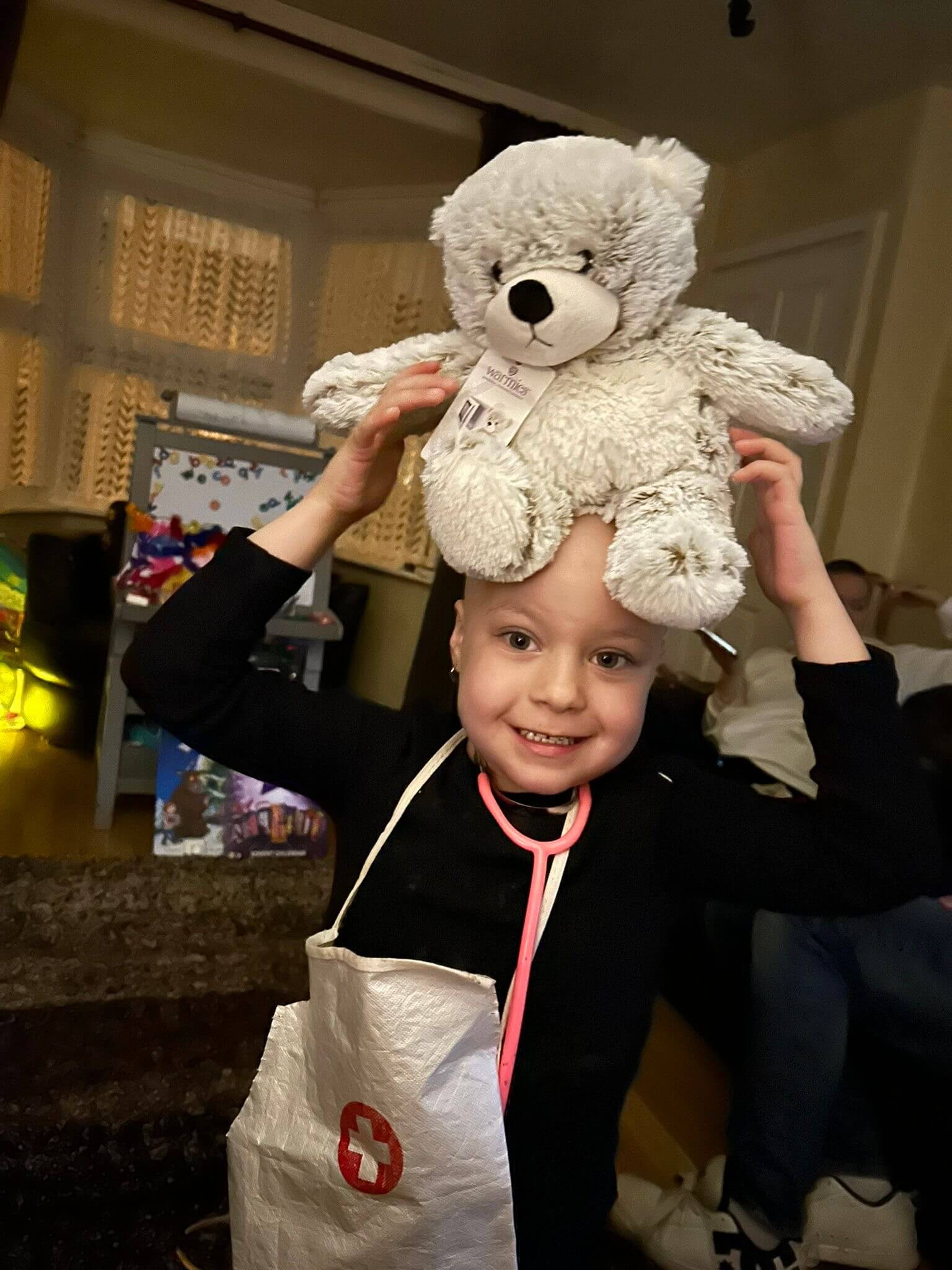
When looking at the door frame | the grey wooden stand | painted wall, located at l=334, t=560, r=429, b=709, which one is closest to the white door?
the door frame

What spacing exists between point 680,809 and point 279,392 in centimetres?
359

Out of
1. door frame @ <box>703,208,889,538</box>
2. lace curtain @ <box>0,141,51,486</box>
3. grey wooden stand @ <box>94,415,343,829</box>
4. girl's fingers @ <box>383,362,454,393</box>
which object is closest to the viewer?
girl's fingers @ <box>383,362,454,393</box>

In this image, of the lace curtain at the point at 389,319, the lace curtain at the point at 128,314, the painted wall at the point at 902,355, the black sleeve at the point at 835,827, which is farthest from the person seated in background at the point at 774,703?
the lace curtain at the point at 128,314

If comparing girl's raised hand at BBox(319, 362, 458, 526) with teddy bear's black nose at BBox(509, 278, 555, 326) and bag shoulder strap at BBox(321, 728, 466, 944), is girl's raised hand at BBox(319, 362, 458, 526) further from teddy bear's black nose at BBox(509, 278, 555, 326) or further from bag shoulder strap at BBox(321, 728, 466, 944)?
bag shoulder strap at BBox(321, 728, 466, 944)

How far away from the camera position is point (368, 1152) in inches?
24.8

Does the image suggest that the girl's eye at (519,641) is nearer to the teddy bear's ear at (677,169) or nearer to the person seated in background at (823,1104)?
the teddy bear's ear at (677,169)

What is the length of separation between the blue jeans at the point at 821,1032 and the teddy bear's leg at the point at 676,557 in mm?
877

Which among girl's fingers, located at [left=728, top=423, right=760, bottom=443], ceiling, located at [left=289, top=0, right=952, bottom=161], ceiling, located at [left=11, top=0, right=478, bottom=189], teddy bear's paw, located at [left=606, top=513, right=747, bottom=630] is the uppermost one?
ceiling, located at [left=289, top=0, right=952, bottom=161]

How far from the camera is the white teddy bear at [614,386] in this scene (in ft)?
1.98

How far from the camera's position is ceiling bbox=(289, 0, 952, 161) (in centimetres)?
221

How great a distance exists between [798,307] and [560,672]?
2610 mm

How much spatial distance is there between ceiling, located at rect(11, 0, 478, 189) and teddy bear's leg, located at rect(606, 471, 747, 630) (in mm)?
2759

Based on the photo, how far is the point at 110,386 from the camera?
3.66 meters

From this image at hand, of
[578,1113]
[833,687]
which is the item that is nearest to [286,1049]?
[578,1113]
